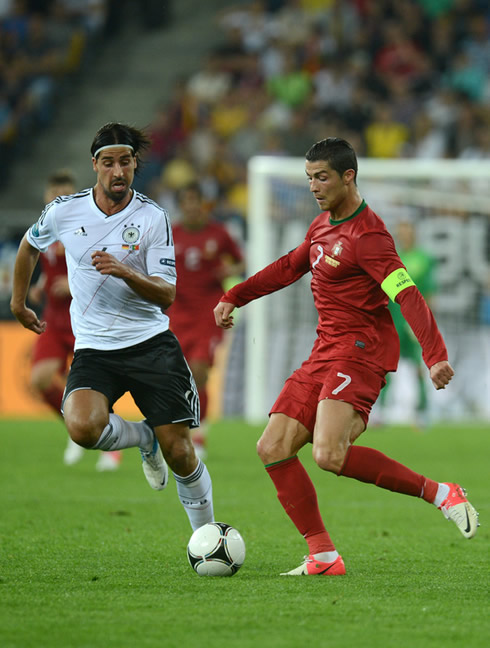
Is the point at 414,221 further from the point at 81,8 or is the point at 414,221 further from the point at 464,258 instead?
the point at 81,8

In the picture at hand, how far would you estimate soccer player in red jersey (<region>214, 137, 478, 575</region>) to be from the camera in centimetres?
562

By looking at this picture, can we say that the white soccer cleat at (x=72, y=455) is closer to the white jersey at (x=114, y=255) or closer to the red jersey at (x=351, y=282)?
the white jersey at (x=114, y=255)

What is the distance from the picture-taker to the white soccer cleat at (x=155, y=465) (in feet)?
20.7

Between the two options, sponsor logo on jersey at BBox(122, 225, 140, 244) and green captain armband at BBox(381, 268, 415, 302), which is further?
sponsor logo on jersey at BBox(122, 225, 140, 244)

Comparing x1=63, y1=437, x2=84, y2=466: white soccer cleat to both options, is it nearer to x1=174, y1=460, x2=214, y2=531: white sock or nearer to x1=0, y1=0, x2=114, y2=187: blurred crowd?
→ x1=174, y1=460, x2=214, y2=531: white sock

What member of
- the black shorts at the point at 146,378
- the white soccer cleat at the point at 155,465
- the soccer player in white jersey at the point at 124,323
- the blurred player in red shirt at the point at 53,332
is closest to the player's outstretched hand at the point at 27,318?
the soccer player in white jersey at the point at 124,323

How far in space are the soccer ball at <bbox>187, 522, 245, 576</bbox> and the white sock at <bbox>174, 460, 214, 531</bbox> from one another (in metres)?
0.29

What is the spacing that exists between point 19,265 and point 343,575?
2349 millimetres

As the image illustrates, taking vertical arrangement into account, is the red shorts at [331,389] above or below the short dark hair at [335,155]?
below

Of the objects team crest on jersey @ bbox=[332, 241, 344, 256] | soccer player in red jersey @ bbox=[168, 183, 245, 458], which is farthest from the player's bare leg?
soccer player in red jersey @ bbox=[168, 183, 245, 458]

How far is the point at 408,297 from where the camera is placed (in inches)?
218

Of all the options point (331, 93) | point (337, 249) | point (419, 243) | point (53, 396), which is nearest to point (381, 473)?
point (337, 249)

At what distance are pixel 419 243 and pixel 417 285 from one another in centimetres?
160

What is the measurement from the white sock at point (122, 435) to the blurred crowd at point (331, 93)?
41.1ft
